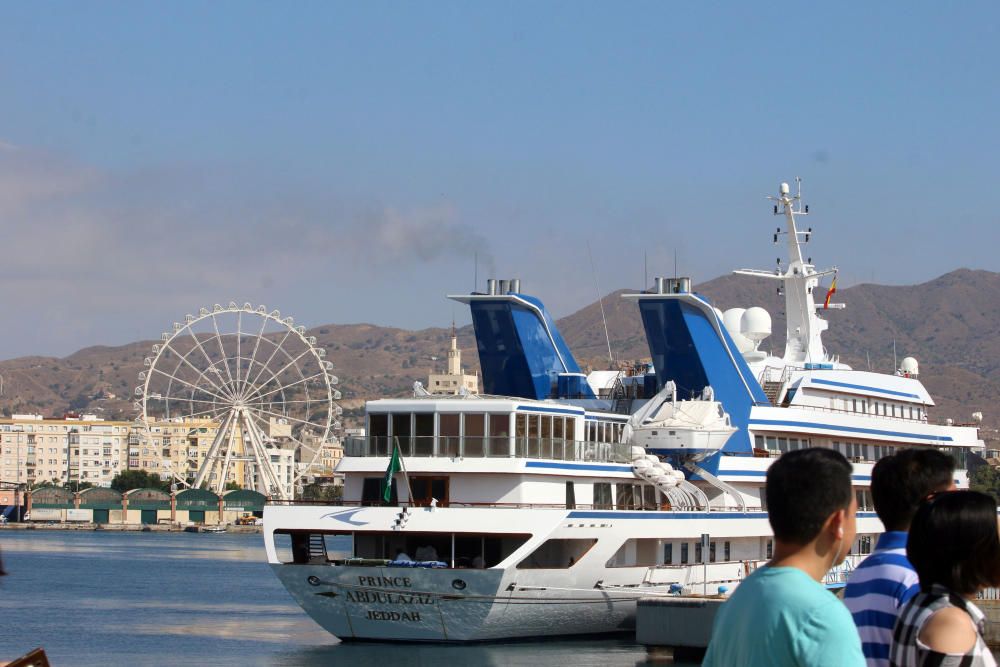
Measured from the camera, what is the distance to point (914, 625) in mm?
6203

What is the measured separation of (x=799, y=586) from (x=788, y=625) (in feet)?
0.44

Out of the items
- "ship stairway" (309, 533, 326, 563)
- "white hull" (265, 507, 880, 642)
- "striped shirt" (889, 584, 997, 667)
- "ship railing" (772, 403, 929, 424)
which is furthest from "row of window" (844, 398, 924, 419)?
"striped shirt" (889, 584, 997, 667)

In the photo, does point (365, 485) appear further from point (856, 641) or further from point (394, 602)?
point (856, 641)

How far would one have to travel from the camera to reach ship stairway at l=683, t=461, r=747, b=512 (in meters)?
37.1

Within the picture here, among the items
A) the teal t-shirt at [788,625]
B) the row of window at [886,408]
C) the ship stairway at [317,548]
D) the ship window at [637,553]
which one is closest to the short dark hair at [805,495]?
the teal t-shirt at [788,625]

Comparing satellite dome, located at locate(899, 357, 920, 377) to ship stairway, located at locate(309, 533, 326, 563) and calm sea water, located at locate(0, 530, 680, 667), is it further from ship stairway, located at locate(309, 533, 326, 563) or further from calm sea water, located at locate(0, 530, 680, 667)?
ship stairway, located at locate(309, 533, 326, 563)

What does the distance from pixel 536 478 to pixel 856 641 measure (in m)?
27.5

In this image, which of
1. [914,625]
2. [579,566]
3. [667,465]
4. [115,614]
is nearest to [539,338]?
[667,465]

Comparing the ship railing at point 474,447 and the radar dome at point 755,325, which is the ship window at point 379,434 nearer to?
the ship railing at point 474,447

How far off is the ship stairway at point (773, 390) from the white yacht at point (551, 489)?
0.12 feet

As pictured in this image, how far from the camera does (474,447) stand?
3250 centimetres

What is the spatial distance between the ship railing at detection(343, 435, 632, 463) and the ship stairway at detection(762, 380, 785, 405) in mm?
9397

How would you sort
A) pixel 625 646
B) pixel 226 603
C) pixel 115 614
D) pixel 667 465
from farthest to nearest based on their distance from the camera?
pixel 226 603 < pixel 115 614 < pixel 667 465 < pixel 625 646

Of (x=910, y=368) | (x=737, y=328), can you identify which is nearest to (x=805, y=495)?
(x=737, y=328)
